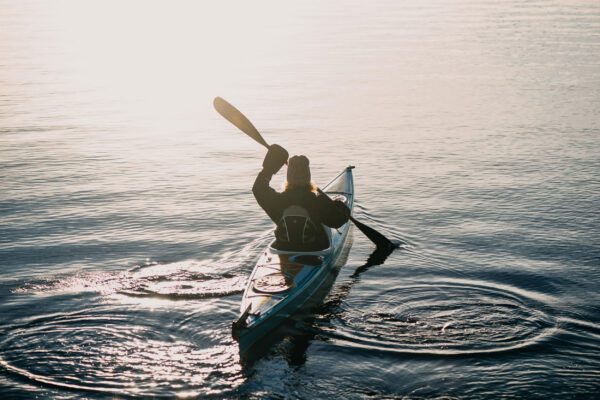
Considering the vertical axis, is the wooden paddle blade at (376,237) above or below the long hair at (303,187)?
below

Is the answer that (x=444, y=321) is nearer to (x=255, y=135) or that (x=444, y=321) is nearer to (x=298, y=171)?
(x=298, y=171)

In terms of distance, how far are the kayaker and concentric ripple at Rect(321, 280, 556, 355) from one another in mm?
1249

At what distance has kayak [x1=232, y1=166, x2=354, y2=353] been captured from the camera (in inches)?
381

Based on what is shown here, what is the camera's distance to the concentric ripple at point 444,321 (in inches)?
382

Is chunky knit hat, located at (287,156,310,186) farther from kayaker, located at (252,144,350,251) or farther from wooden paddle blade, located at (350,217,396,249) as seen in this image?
wooden paddle blade, located at (350,217,396,249)

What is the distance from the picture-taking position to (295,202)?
1141 centimetres

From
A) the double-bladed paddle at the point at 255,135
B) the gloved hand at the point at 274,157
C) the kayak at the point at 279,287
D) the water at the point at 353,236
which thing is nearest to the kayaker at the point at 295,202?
the gloved hand at the point at 274,157

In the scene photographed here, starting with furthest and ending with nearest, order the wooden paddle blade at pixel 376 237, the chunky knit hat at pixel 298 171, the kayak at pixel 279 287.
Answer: the wooden paddle blade at pixel 376 237
the chunky knit hat at pixel 298 171
the kayak at pixel 279 287

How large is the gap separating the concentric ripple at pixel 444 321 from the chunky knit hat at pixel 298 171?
1.86 m

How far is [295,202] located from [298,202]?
0.14ft

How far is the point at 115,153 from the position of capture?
21.8 meters

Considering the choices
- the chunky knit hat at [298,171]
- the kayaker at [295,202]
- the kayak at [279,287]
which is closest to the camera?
the kayak at [279,287]

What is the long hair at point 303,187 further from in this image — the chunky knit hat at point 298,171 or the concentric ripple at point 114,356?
the concentric ripple at point 114,356

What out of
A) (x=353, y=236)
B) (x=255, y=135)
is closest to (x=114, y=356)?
(x=255, y=135)
